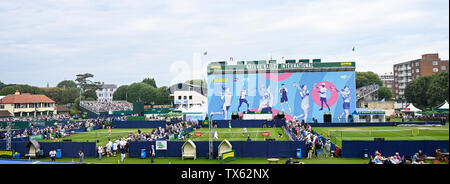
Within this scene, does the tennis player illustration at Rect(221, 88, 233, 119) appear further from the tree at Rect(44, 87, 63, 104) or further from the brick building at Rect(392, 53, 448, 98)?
the tree at Rect(44, 87, 63, 104)

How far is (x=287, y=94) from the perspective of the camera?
45.1 meters

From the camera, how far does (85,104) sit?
179ft

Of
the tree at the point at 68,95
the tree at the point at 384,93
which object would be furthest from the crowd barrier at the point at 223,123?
the tree at the point at 384,93

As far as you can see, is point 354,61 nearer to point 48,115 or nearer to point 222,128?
point 222,128

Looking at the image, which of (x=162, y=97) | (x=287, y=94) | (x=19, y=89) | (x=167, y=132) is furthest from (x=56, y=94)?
(x=287, y=94)

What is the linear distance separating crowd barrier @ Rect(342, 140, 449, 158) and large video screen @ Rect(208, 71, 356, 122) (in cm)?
2711

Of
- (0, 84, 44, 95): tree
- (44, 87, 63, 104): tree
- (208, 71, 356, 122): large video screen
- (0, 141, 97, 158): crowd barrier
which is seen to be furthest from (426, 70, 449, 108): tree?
(44, 87, 63, 104): tree

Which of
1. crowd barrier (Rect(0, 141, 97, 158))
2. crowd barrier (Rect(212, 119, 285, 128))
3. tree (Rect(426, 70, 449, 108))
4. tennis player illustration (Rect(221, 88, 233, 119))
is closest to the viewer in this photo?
crowd barrier (Rect(0, 141, 97, 158))

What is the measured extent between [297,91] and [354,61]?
9.52 meters

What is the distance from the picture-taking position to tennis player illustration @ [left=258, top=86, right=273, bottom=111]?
148 ft

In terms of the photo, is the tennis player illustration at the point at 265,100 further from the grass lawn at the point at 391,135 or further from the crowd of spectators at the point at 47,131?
the crowd of spectators at the point at 47,131

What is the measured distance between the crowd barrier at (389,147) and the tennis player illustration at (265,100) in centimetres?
2764

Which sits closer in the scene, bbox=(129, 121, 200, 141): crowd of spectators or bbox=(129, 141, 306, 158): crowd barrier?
bbox=(129, 141, 306, 158): crowd barrier

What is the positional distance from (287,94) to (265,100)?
347 centimetres
